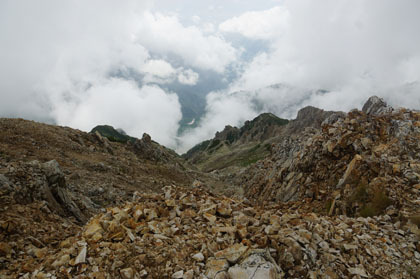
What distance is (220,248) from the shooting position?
7805 millimetres

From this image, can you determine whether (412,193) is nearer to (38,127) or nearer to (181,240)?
(181,240)

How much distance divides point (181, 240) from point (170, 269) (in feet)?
3.97

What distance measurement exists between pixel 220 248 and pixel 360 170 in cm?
1095

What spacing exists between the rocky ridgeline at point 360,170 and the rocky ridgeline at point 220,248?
1902 mm

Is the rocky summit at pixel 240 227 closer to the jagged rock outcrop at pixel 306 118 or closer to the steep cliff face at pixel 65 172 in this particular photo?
the steep cliff face at pixel 65 172

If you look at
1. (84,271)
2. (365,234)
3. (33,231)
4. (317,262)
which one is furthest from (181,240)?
(365,234)

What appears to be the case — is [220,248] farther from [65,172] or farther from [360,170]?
[65,172]

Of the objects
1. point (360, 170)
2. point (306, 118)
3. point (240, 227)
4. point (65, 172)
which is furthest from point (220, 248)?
point (306, 118)

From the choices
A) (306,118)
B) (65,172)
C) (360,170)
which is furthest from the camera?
(306,118)

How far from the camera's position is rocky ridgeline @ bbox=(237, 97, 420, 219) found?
38.5ft

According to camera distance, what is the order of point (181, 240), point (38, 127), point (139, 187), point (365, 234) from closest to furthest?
point (181, 240), point (365, 234), point (139, 187), point (38, 127)

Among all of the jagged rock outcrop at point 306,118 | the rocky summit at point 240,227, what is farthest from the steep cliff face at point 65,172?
the jagged rock outcrop at point 306,118

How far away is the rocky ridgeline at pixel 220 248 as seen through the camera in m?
6.73

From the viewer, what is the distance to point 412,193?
447 inches
